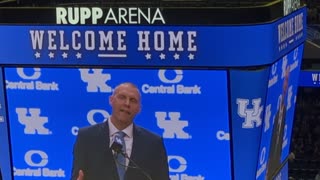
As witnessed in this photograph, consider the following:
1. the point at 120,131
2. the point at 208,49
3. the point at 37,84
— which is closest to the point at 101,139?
the point at 120,131

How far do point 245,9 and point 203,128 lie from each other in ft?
4.99

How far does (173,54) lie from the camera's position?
9.79 metres

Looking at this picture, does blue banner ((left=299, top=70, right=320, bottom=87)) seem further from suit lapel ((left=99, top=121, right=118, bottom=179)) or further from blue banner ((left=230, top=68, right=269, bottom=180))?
suit lapel ((left=99, top=121, right=118, bottom=179))

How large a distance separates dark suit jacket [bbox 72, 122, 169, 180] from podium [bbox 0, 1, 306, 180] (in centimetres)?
10

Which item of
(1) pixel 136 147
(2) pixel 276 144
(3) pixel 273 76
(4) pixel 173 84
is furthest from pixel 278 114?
(1) pixel 136 147

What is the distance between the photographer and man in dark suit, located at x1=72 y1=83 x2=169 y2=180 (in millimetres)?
10141

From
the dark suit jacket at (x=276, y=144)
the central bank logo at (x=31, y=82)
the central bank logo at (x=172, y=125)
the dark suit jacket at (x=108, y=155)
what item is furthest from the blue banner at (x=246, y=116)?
the central bank logo at (x=31, y=82)

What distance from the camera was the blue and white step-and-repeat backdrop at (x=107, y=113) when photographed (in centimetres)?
989

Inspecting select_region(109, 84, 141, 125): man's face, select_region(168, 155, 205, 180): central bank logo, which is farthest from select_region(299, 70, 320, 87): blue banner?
select_region(109, 84, 141, 125): man's face

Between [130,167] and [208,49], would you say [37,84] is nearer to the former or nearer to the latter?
[130,167]

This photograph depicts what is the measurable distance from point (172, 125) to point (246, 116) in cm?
Result: 91

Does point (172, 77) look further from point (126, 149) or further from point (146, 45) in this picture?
point (126, 149)

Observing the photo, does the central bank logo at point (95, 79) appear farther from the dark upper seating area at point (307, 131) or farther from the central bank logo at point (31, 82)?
the dark upper seating area at point (307, 131)

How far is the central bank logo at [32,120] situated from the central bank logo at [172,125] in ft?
4.74
